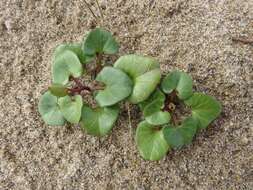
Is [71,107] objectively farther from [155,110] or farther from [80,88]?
[155,110]

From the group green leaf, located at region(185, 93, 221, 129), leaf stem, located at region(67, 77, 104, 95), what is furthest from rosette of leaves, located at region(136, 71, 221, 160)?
leaf stem, located at region(67, 77, 104, 95)

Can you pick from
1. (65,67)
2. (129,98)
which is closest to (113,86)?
(129,98)

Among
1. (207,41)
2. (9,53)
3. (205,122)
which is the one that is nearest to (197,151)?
(205,122)

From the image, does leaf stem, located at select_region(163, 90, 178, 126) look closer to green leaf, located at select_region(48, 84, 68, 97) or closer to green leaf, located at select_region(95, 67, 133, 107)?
green leaf, located at select_region(95, 67, 133, 107)

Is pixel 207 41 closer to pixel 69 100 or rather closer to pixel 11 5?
pixel 69 100

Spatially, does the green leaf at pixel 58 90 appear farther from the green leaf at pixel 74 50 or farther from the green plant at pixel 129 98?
the green leaf at pixel 74 50
